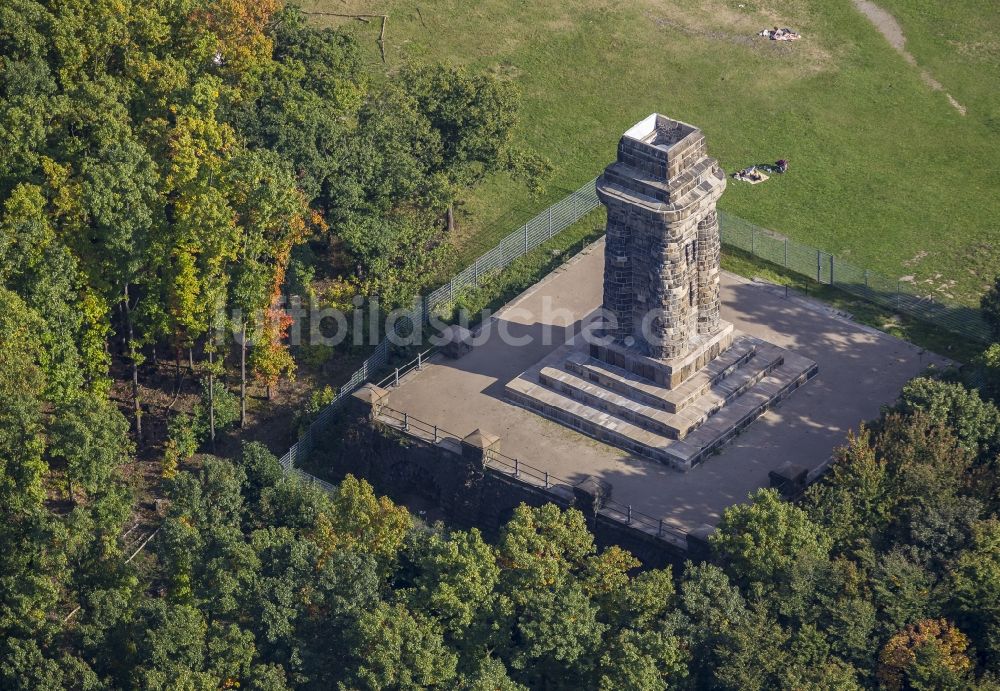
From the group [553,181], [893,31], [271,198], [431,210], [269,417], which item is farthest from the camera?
[893,31]

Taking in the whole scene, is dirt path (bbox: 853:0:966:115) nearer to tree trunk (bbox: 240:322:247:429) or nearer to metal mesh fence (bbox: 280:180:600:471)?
metal mesh fence (bbox: 280:180:600:471)

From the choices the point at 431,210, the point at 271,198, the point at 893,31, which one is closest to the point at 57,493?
the point at 271,198

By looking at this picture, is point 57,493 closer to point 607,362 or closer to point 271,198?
point 271,198

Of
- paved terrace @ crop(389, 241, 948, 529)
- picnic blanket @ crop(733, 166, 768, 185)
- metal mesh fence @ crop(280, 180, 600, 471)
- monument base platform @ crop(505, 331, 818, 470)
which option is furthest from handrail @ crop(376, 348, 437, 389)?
picnic blanket @ crop(733, 166, 768, 185)

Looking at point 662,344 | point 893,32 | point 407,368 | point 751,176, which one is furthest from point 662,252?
point 893,32

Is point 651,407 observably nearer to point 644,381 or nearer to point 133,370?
point 644,381
